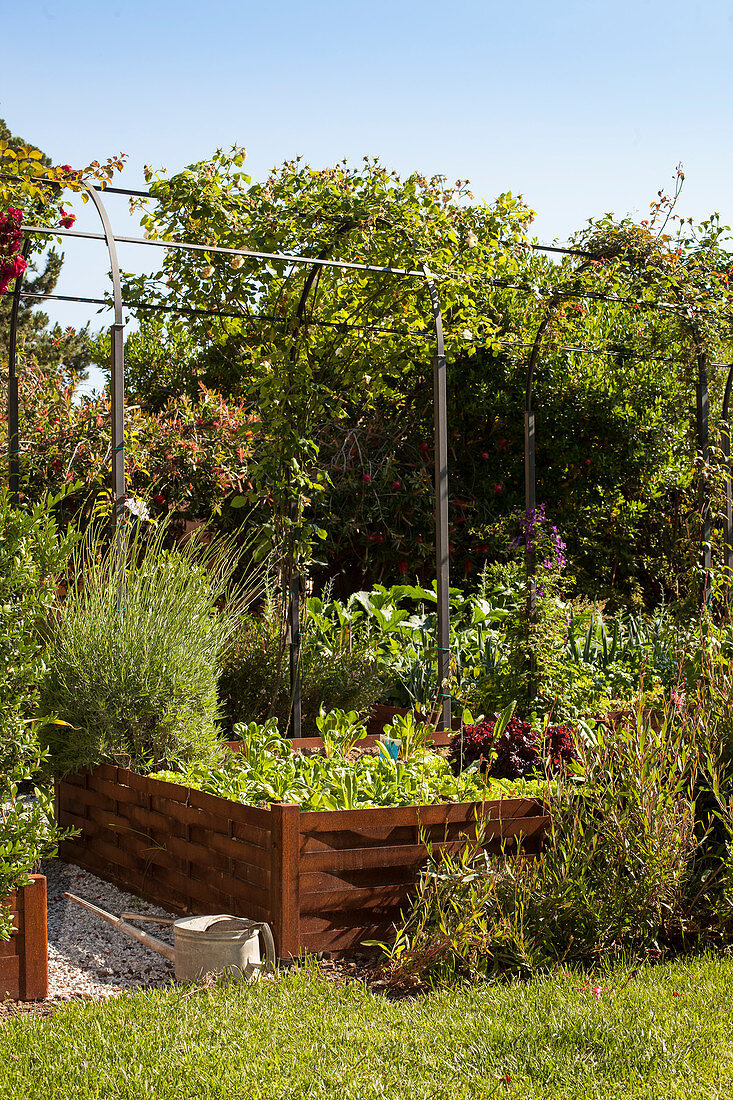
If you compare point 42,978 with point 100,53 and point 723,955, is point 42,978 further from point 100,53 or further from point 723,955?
point 100,53

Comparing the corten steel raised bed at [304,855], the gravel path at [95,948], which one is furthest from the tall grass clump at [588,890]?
the gravel path at [95,948]

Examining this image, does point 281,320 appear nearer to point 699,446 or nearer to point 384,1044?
point 699,446

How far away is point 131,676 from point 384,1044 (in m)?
1.99

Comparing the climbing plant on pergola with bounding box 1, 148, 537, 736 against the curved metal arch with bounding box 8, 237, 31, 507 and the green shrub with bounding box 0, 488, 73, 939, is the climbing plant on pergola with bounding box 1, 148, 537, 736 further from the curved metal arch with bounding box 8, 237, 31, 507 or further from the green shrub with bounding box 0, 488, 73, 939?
the green shrub with bounding box 0, 488, 73, 939

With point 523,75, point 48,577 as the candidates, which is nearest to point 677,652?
point 523,75

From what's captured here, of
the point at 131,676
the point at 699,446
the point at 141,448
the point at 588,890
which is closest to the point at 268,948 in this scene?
the point at 588,890

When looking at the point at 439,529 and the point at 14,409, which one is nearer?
the point at 14,409

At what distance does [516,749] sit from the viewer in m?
3.99

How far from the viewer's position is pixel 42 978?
2.94 metres

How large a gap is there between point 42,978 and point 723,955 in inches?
83.0

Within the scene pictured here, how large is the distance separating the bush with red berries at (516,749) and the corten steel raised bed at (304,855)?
411 mm

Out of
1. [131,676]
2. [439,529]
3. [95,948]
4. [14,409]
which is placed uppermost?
[14,409]

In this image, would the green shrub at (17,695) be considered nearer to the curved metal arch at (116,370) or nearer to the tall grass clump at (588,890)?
the tall grass clump at (588,890)

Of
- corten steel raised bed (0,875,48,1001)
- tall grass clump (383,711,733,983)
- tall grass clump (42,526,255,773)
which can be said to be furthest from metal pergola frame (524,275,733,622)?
corten steel raised bed (0,875,48,1001)
